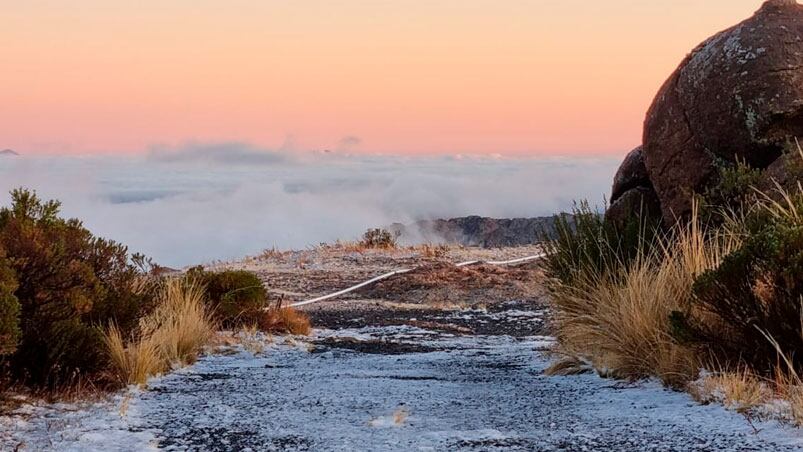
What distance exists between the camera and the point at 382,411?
5.38 m

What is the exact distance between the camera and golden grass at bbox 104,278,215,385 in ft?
20.7

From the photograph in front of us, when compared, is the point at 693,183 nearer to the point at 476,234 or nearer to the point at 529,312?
the point at 529,312

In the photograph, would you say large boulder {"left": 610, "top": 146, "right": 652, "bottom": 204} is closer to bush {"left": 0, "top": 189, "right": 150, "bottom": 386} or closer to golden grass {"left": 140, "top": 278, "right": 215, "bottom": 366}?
golden grass {"left": 140, "top": 278, "right": 215, "bottom": 366}

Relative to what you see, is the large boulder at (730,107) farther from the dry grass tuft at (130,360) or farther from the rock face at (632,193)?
the dry grass tuft at (130,360)

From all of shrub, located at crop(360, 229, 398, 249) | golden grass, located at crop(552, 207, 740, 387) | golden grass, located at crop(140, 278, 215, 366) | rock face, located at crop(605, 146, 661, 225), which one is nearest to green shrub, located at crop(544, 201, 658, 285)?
rock face, located at crop(605, 146, 661, 225)

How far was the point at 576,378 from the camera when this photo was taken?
6805 mm

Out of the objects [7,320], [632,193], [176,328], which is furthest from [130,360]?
[632,193]

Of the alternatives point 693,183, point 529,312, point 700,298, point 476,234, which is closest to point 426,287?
point 529,312

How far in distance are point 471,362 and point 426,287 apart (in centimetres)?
864

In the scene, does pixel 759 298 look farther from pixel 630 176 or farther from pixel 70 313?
pixel 630 176

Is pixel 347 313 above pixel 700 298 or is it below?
below

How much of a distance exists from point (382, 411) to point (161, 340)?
8.55ft

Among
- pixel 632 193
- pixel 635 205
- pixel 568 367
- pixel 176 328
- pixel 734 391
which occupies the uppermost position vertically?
pixel 632 193

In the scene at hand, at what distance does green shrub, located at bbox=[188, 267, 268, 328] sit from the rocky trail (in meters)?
1.19
